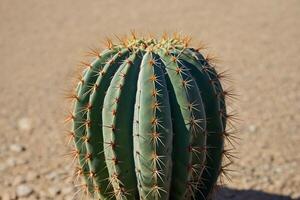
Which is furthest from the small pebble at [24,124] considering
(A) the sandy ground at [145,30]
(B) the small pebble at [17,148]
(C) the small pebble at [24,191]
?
(C) the small pebble at [24,191]

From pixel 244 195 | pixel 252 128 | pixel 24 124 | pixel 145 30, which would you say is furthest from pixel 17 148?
pixel 145 30

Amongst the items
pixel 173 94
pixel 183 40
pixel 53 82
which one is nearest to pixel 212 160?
pixel 173 94

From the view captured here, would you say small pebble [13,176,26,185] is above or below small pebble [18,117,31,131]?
below

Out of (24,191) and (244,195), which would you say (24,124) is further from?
(244,195)

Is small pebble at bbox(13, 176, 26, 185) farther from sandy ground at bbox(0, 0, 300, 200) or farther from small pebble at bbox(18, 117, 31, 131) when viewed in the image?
small pebble at bbox(18, 117, 31, 131)

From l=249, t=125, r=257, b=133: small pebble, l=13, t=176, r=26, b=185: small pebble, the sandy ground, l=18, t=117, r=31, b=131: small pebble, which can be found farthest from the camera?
l=18, t=117, r=31, b=131: small pebble

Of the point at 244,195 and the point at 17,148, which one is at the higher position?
the point at 17,148

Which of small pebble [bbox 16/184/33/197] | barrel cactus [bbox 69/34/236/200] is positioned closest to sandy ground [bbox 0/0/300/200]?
small pebble [bbox 16/184/33/197]

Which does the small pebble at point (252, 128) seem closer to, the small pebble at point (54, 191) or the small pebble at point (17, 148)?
the small pebble at point (54, 191)
